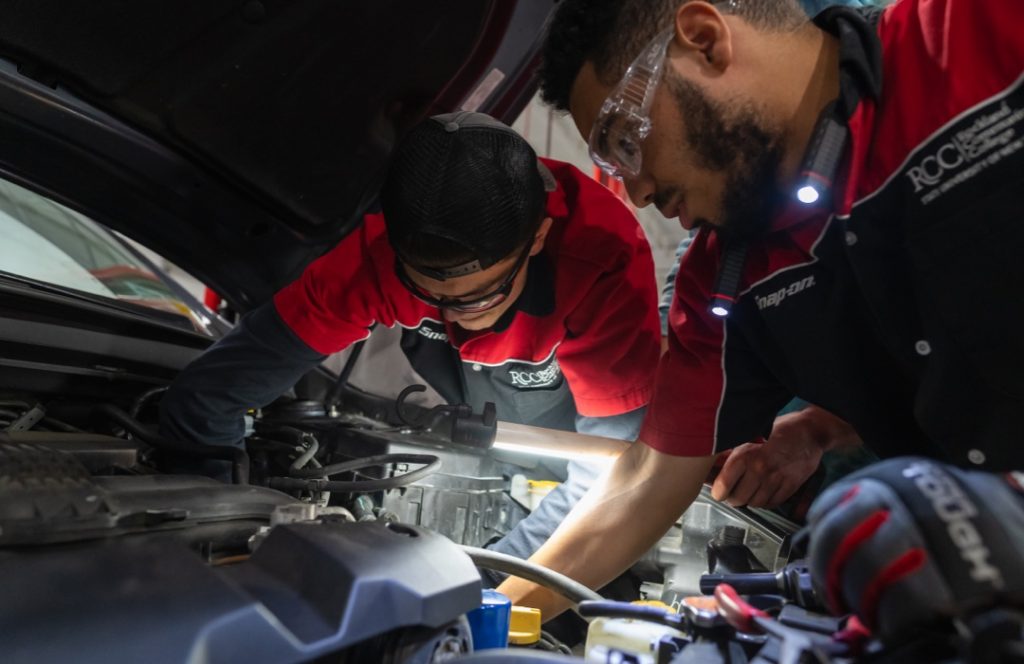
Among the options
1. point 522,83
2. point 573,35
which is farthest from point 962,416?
point 522,83

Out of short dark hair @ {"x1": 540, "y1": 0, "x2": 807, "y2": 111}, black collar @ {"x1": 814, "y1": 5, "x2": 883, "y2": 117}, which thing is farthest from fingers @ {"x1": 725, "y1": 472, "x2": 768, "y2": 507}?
short dark hair @ {"x1": 540, "y1": 0, "x2": 807, "y2": 111}

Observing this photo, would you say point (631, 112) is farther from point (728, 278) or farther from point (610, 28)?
point (728, 278)

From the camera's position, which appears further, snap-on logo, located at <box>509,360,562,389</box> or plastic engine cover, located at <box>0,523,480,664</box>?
snap-on logo, located at <box>509,360,562,389</box>

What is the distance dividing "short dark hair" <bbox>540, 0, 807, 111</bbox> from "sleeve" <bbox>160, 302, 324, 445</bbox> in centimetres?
85

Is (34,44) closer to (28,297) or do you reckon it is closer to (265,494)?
(28,297)

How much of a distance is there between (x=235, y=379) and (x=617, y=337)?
2.95 ft

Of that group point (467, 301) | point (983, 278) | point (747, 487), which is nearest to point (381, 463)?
point (467, 301)

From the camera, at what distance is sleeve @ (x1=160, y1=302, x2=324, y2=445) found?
1.53 metres

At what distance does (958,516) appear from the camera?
1.45 feet

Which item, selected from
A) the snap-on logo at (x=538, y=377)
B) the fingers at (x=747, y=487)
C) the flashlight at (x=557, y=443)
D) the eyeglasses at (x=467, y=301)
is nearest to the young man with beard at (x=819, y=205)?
the fingers at (x=747, y=487)

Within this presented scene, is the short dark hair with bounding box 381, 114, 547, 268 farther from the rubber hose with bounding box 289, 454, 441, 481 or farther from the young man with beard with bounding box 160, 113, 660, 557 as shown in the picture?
the rubber hose with bounding box 289, 454, 441, 481

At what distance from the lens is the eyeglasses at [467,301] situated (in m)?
1.55

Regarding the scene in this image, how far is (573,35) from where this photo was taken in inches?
49.5

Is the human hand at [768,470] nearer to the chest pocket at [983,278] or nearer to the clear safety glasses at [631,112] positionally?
the chest pocket at [983,278]
